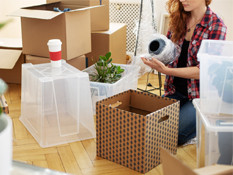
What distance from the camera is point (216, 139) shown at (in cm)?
131

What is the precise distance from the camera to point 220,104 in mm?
1324

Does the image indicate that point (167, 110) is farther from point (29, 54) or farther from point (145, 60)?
point (29, 54)

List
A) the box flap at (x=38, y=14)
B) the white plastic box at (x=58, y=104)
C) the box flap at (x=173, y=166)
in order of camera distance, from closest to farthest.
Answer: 1. the box flap at (x=173, y=166)
2. the white plastic box at (x=58, y=104)
3. the box flap at (x=38, y=14)

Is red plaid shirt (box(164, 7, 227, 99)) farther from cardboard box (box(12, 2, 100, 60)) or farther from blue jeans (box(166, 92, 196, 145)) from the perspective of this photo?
cardboard box (box(12, 2, 100, 60))

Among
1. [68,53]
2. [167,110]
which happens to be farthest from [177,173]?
[68,53]

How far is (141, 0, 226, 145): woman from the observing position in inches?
70.6

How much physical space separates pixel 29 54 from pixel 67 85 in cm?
61

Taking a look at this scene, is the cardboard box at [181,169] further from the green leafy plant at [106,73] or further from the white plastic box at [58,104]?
the green leafy plant at [106,73]

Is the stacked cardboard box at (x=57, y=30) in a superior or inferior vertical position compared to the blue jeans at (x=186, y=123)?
superior

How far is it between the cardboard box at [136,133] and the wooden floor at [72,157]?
4 cm

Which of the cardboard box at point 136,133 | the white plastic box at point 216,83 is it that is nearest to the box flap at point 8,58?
the cardboard box at point 136,133

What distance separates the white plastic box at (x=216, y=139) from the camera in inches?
49.7

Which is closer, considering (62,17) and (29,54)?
(62,17)

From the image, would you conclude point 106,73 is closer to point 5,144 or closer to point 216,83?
point 216,83
